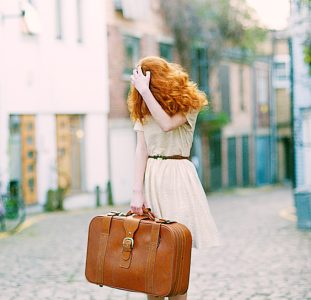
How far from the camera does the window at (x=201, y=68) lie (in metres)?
23.3

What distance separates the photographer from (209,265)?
7.77 m

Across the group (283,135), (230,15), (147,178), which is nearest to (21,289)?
(147,178)

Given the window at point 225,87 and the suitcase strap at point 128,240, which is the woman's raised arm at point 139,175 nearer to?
the suitcase strap at point 128,240

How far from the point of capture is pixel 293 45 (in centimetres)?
1557

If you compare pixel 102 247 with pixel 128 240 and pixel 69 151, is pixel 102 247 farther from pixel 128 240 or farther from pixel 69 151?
pixel 69 151

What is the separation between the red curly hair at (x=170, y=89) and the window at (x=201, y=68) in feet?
62.5

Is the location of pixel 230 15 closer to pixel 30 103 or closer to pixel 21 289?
pixel 30 103

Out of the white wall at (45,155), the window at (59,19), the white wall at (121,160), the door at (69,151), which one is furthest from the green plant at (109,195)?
the window at (59,19)

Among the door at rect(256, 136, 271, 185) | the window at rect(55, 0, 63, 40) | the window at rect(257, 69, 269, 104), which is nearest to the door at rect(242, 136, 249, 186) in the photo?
the door at rect(256, 136, 271, 185)

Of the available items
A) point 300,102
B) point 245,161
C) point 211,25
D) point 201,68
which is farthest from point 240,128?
point 300,102

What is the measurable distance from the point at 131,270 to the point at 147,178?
1.93 feet

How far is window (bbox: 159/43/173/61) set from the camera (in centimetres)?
2159

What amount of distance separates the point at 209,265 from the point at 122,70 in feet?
38.8

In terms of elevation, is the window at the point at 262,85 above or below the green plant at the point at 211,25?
below
